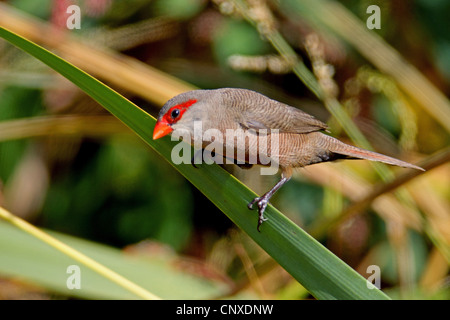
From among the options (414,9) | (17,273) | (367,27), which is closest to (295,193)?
(367,27)

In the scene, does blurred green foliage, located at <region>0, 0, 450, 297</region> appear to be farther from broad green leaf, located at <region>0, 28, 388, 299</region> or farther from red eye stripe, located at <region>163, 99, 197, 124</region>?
broad green leaf, located at <region>0, 28, 388, 299</region>

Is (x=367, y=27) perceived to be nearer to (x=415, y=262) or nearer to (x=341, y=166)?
(x=341, y=166)

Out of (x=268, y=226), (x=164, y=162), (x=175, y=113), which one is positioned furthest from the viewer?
(x=164, y=162)

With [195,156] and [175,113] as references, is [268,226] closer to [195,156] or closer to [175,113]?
[195,156]

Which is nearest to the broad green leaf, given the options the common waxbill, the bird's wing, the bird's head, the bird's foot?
the bird's foot

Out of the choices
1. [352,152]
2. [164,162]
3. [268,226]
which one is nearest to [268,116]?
[352,152]
